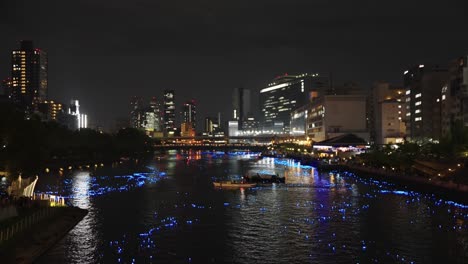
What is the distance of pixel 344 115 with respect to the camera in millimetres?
150375

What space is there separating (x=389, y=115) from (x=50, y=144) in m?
87.0

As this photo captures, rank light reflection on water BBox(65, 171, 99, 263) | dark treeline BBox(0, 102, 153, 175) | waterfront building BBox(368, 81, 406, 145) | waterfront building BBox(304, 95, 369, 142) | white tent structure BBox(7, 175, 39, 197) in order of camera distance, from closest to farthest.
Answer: light reflection on water BBox(65, 171, 99, 263)
white tent structure BBox(7, 175, 39, 197)
dark treeline BBox(0, 102, 153, 175)
waterfront building BBox(368, 81, 406, 145)
waterfront building BBox(304, 95, 369, 142)

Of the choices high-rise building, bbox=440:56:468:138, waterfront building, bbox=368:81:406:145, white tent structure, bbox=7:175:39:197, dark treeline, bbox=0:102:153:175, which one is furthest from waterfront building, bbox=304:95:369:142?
white tent structure, bbox=7:175:39:197

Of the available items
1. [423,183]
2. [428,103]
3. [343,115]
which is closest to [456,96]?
[428,103]

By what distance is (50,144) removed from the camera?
9988 centimetres

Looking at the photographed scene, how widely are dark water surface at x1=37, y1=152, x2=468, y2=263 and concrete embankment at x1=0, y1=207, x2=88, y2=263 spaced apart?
2.00ft

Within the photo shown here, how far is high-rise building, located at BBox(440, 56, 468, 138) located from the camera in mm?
88062

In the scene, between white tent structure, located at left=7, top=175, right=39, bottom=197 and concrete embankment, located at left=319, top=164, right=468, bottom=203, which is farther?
concrete embankment, located at left=319, top=164, right=468, bottom=203

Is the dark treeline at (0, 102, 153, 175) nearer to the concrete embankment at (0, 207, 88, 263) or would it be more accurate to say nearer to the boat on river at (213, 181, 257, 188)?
the concrete embankment at (0, 207, 88, 263)

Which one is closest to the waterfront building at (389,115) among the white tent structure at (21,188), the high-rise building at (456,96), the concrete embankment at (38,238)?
the high-rise building at (456,96)

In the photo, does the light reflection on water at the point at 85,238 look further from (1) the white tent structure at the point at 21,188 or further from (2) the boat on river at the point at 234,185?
(2) the boat on river at the point at 234,185

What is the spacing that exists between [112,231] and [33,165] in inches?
466

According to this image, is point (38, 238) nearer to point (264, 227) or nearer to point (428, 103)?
point (264, 227)

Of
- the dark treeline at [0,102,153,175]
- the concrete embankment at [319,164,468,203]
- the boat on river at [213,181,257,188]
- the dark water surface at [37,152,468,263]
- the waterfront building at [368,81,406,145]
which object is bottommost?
the dark water surface at [37,152,468,263]
